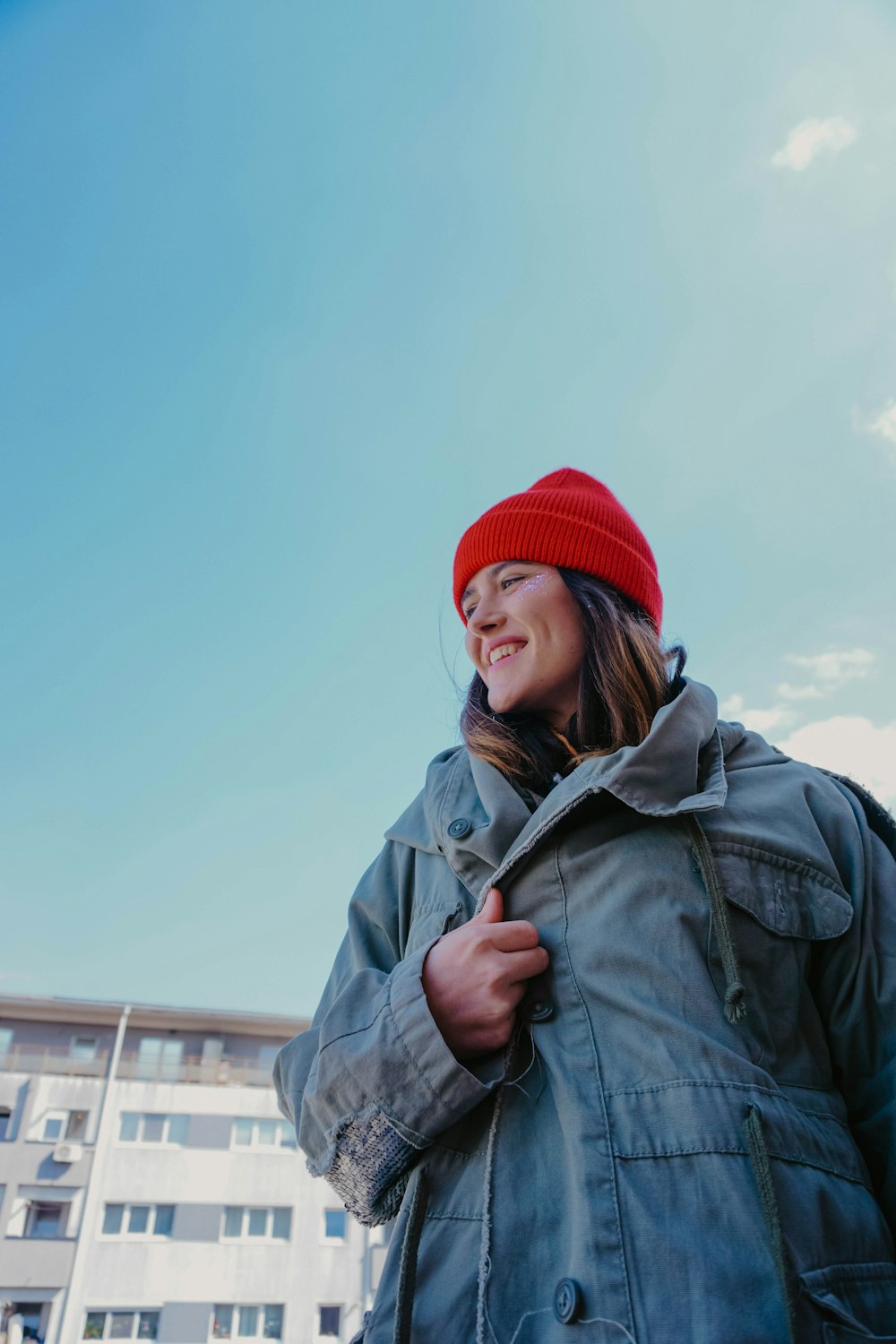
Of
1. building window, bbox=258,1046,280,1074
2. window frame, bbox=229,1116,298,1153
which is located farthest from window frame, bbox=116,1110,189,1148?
building window, bbox=258,1046,280,1074

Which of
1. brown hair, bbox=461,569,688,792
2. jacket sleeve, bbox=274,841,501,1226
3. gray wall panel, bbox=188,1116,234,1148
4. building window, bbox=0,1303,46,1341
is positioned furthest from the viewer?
gray wall panel, bbox=188,1116,234,1148

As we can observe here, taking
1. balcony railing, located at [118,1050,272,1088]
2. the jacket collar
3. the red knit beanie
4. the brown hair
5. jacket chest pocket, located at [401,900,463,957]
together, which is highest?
balcony railing, located at [118,1050,272,1088]

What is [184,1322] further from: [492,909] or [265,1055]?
[492,909]

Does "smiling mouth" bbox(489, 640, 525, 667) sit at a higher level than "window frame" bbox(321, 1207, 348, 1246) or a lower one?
lower

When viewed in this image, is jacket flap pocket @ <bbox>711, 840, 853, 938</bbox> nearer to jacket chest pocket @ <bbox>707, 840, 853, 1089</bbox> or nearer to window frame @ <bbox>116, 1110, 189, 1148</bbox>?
jacket chest pocket @ <bbox>707, 840, 853, 1089</bbox>

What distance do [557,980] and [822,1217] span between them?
381 mm

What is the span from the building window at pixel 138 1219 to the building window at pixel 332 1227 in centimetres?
322

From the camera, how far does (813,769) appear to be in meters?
1.51

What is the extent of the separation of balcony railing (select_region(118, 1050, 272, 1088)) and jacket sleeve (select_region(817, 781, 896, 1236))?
21.5 m

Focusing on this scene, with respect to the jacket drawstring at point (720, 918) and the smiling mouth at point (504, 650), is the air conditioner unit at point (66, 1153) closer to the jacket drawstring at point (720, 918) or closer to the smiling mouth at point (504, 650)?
the smiling mouth at point (504, 650)

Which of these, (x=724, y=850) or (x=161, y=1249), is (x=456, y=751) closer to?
(x=724, y=850)

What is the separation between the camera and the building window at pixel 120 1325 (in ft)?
59.4

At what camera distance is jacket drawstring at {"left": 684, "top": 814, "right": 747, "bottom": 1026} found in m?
1.12

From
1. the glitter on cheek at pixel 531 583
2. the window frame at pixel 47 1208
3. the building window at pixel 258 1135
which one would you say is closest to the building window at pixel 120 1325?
the window frame at pixel 47 1208
